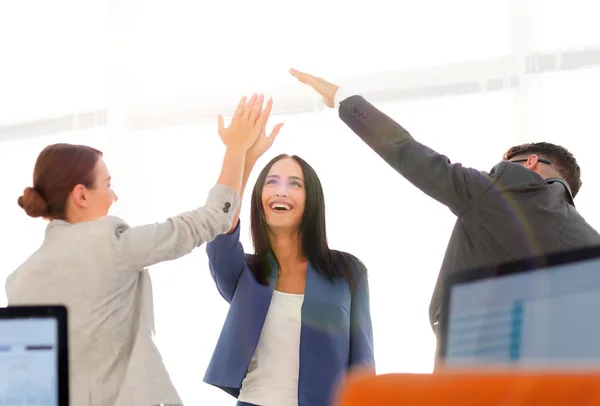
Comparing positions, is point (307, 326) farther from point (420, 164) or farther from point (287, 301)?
point (420, 164)

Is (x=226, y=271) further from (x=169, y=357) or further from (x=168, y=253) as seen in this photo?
(x=169, y=357)

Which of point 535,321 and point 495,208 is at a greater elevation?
point 495,208

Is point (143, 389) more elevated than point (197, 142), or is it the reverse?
point (197, 142)

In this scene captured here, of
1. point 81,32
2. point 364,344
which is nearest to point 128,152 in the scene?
point 81,32

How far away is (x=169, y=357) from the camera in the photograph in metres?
4.10

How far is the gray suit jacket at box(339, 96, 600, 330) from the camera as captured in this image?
1.99 meters

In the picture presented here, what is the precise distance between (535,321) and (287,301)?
1.69 meters

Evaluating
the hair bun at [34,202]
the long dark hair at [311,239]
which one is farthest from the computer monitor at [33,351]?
the long dark hair at [311,239]

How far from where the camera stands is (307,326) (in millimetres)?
2326

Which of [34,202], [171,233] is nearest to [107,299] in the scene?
[171,233]

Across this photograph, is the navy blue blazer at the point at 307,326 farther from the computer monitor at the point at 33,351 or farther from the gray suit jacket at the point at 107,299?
the computer monitor at the point at 33,351

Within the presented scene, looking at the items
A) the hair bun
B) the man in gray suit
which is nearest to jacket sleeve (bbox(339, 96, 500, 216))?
the man in gray suit

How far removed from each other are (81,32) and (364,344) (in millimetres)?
2866

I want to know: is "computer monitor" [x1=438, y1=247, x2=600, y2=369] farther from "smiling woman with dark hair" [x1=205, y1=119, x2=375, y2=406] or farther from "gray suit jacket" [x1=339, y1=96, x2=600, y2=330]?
"smiling woman with dark hair" [x1=205, y1=119, x2=375, y2=406]
